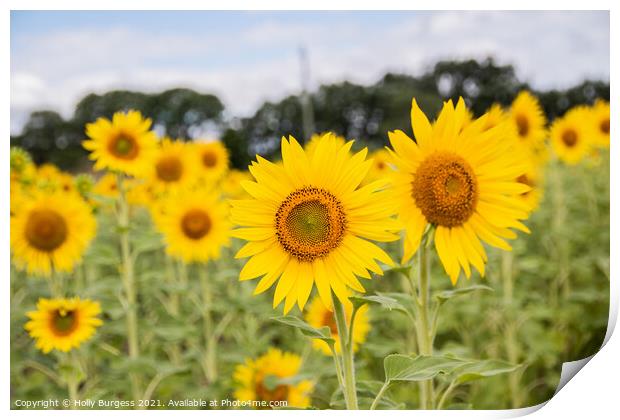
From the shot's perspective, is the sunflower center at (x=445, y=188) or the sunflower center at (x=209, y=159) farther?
the sunflower center at (x=209, y=159)

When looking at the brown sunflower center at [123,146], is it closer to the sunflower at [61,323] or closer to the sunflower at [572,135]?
the sunflower at [61,323]

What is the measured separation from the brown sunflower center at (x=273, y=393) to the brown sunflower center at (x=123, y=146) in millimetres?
583

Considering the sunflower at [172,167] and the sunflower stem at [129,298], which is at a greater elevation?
the sunflower at [172,167]

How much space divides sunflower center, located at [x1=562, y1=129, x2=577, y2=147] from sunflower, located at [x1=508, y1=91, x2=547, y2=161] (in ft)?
0.68

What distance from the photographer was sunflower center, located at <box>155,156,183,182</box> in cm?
165

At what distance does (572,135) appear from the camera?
1.76 m

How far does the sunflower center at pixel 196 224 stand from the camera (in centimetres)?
162

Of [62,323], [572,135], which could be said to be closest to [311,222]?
[62,323]

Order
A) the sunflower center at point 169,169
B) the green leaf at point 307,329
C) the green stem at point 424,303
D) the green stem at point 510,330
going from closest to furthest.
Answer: the green leaf at point 307,329 → the green stem at point 424,303 → the green stem at point 510,330 → the sunflower center at point 169,169

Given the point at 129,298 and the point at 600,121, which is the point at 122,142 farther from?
the point at 600,121

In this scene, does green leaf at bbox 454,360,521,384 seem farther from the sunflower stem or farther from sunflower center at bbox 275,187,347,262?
the sunflower stem

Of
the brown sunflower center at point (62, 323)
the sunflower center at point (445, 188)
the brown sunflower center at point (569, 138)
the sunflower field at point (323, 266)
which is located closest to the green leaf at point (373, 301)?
the sunflower field at point (323, 266)

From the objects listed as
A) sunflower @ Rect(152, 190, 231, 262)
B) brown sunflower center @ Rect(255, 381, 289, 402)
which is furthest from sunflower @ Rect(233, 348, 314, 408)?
sunflower @ Rect(152, 190, 231, 262)

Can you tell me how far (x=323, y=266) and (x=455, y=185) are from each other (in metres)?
0.21
